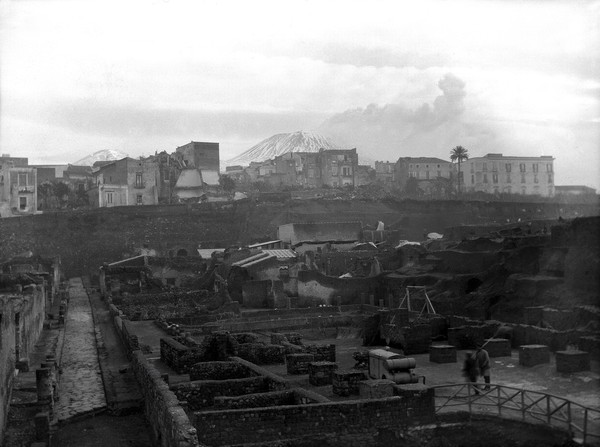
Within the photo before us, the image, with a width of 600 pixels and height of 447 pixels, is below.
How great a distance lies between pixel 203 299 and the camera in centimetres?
3547

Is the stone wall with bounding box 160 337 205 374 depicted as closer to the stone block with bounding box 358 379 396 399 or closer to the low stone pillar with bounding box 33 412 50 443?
the low stone pillar with bounding box 33 412 50 443

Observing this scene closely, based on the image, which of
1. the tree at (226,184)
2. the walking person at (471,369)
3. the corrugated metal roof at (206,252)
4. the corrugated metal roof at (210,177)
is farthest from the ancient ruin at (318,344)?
the tree at (226,184)

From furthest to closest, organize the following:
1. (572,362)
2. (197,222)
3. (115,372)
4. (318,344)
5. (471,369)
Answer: (197,222) < (318,344) < (115,372) < (572,362) < (471,369)

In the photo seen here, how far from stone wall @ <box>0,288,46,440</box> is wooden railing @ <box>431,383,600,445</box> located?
25.3 feet

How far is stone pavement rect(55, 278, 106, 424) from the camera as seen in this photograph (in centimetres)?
1551

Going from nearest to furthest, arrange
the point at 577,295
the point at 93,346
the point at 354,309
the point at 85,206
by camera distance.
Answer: the point at 577,295, the point at 93,346, the point at 354,309, the point at 85,206

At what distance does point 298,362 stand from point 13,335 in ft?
22.6

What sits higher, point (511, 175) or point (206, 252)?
point (511, 175)

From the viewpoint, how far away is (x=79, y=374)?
1973 cm

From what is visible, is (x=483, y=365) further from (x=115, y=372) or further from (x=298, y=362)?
(x=115, y=372)

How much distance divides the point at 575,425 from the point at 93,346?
19.2 metres

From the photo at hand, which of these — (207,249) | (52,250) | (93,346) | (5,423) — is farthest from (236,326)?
(52,250)

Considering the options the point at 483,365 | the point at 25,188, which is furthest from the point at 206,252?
the point at 483,365

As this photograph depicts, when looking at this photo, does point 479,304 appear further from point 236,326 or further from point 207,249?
point 207,249
